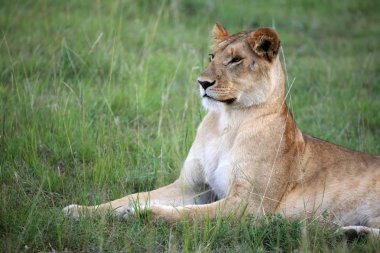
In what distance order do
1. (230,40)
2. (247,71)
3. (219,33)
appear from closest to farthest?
(247,71), (230,40), (219,33)

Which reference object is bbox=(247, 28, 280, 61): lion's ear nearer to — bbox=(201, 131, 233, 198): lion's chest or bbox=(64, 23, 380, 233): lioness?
bbox=(64, 23, 380, 233): lioness

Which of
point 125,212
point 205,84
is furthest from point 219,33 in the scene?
point 125,212

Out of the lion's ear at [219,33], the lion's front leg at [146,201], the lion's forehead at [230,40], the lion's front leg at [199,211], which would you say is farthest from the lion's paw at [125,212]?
the lion's ear at [219,33]

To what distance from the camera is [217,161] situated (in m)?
4.11

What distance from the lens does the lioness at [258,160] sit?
3.94 m

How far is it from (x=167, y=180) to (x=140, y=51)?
7.35 ft

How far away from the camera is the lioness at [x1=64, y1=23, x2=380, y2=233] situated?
3.94 metres

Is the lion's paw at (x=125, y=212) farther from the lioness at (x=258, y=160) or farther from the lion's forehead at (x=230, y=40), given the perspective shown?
the lion's forehead at (x=230, y=40)

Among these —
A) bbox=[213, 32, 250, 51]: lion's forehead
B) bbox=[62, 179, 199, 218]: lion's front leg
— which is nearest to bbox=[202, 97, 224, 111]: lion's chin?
bbox=[213, 32, 250, 51]: lion's forehead

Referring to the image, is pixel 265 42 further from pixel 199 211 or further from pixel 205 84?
pixel 199 211

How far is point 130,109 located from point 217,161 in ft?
Result: 5.44

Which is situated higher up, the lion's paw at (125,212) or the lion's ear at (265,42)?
the lion's ear at (265,42)

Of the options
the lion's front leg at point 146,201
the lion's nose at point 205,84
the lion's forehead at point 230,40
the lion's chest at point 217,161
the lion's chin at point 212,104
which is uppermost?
the lion's forehead at point 230,40

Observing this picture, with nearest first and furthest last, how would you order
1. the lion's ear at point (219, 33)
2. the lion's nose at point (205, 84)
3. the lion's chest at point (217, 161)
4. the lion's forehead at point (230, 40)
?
the lion's nose at point (205, 84)
the lion's chest at point (217, 161)
the lion's forehead at point (230, 40)
the lion's ear at point (219, 33)
